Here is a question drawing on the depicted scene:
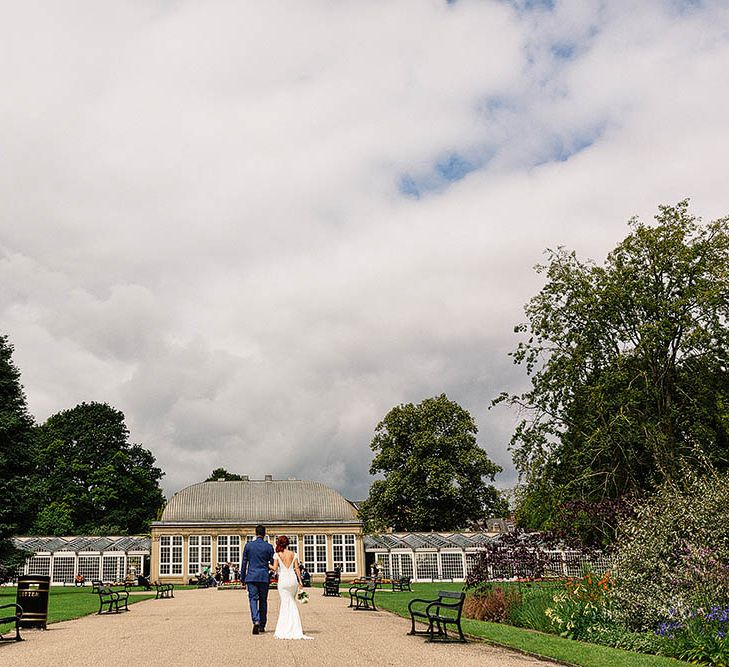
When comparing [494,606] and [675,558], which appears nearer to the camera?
[675,558]

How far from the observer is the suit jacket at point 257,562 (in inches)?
559

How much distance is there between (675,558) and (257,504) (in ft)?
141

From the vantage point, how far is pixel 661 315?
29.0 meters

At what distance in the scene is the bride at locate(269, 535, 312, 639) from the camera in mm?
13805

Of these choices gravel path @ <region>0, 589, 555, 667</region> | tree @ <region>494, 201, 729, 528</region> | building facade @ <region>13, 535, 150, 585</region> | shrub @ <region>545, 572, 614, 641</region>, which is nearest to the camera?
gravel path @ <region>0, 589, 555, 667</region>

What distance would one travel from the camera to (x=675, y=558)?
1489 centimetres

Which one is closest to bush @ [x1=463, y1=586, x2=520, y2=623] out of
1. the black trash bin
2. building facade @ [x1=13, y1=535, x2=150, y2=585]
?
the black trash bin

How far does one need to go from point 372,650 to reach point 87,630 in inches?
269

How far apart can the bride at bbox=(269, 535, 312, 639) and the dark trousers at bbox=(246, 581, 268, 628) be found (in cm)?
30

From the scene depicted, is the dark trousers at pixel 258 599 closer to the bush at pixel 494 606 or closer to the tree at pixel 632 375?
the bush at pixel 494 606

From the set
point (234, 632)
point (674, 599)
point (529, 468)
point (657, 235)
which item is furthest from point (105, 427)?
point (674, 599)

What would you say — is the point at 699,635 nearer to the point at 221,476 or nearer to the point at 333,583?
the point at 333,583

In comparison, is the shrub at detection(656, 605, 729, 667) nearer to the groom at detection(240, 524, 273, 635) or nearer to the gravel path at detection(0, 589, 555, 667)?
the gravel path at detection(0, 589, 555, 667)

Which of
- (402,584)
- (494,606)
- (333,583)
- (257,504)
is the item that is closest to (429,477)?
(257,504)
